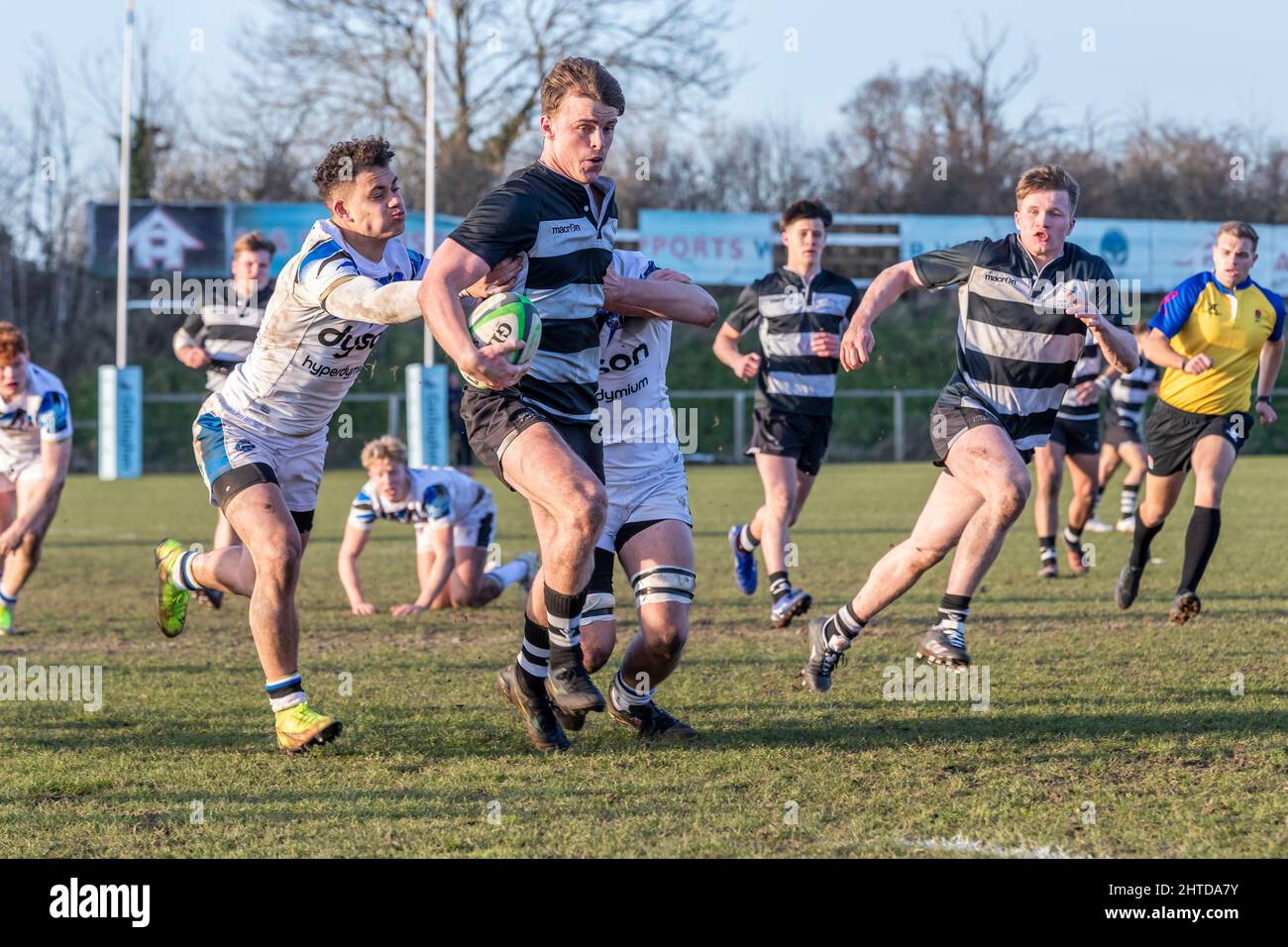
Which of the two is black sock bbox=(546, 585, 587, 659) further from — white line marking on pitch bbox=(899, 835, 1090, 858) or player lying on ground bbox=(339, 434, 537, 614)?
player lying on ground bbox=(339, 434, 537, 614)

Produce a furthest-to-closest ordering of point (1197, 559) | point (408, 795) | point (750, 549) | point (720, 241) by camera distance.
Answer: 1. point (720, 241)
2. point (750, 549)
3. point (1197, 559)
4. point (408, 795)

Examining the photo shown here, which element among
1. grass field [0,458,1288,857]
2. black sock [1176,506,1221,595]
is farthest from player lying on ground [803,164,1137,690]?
black sock [1176,506,1221,595]

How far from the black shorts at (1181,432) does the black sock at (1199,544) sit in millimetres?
355

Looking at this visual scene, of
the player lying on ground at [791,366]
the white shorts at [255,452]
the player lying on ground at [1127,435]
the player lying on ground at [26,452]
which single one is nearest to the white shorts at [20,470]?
the player lying on ground at [26,452]

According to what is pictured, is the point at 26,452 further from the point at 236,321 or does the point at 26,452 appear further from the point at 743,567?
the point at 743,567

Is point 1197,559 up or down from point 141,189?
down

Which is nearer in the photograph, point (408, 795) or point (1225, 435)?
point (408, 795)

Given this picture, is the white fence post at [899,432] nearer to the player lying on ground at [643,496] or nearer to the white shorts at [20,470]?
the white shorts at [20,470]

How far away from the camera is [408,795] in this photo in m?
4.46

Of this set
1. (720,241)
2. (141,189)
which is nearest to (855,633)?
(720,241)

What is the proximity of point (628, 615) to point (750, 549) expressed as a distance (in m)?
1.09

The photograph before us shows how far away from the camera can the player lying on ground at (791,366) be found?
8.76m

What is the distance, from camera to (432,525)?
29.1ft
